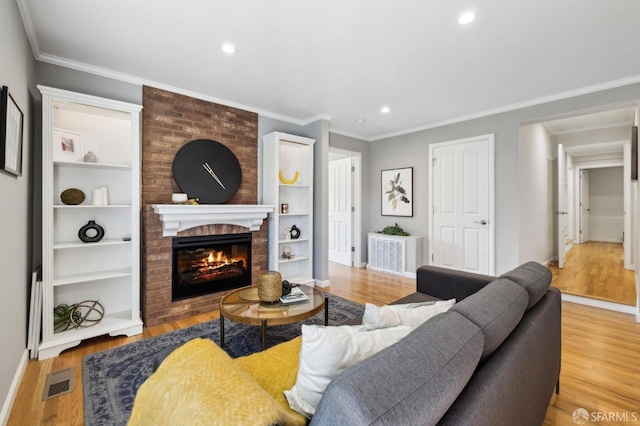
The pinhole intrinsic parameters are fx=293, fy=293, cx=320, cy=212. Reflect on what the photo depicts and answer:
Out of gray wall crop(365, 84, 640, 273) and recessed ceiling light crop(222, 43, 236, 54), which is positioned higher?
recessed ceiling light crop(222, 43, 236, 54)

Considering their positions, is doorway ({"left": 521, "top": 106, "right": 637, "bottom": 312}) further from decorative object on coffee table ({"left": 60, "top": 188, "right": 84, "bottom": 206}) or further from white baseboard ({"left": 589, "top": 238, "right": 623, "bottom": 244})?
decorative object on coffee table ({"left": 60, "top": 188, "right": 84, "bottom": 206})

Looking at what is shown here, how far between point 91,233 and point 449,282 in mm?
3159

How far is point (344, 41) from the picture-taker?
90.4 inches

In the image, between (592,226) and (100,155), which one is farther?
(592,226)

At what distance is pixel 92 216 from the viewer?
9.02ft

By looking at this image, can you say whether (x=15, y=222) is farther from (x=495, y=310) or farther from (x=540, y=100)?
(x=540, y=100)

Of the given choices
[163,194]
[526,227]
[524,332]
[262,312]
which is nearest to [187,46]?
[163,194]

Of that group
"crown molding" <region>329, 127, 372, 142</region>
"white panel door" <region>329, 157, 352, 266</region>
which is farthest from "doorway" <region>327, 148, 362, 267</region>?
"crown molding" <region>329, 127, 372, 142</region>

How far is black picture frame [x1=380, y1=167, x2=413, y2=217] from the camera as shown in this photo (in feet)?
16.4

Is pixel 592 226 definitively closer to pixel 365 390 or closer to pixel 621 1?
pixel 621 1

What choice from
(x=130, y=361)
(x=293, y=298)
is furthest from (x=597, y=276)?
(x=130, y=361)

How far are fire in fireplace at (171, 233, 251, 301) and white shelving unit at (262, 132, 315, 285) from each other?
40 cm

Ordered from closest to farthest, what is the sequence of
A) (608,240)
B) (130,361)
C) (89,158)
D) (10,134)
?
(10,134)
(130,361)
(89,158)
(608,240)

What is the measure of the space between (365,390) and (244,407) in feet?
0.90
